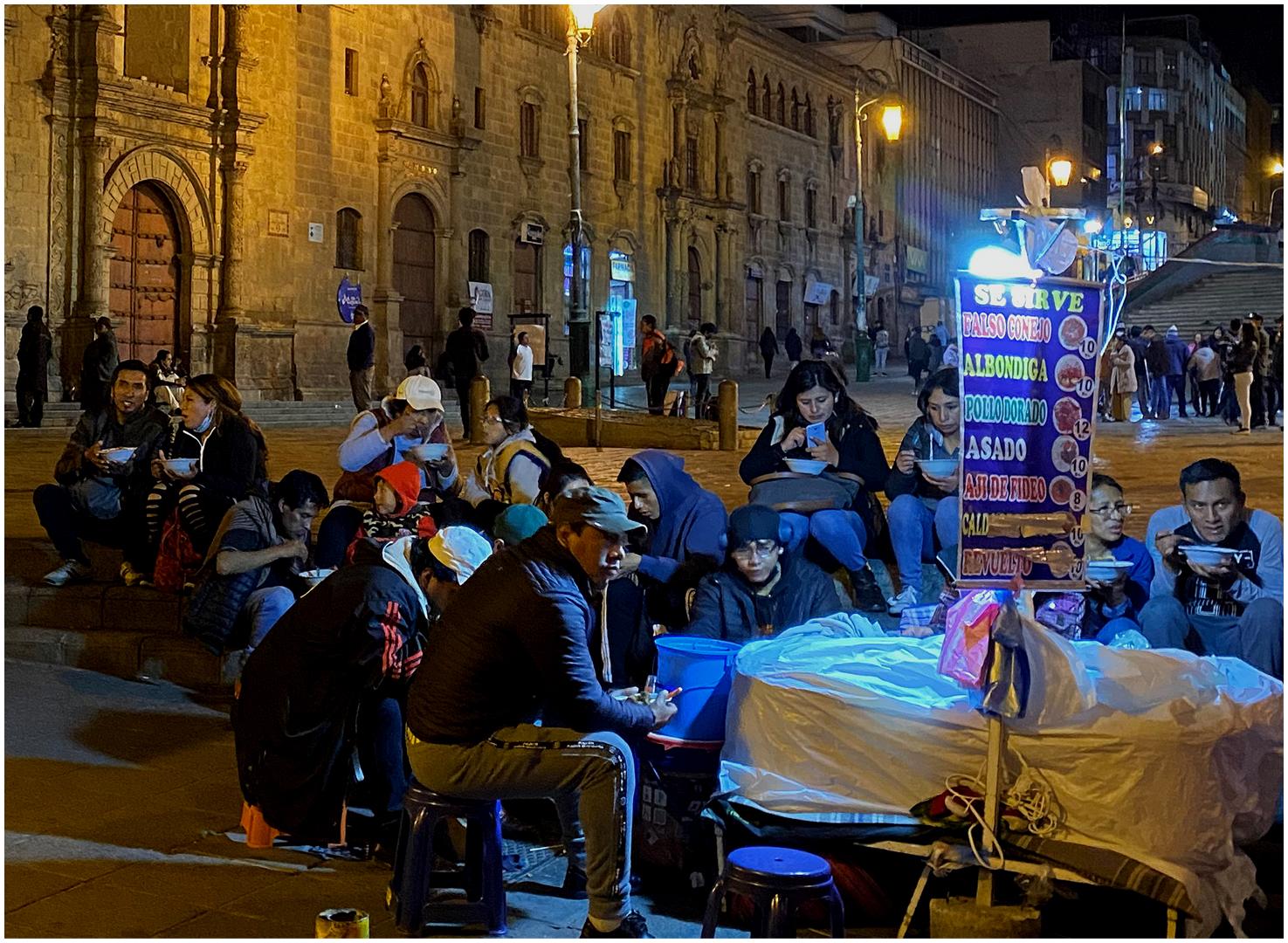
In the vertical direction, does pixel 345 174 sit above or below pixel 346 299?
above

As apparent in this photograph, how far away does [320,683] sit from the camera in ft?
16.7

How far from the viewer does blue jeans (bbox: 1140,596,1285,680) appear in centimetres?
521

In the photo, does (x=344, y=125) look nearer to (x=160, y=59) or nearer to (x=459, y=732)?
(x=160, y=59)

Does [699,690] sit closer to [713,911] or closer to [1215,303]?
[713,911]

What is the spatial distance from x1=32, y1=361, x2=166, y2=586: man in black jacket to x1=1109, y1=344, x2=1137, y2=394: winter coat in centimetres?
1537

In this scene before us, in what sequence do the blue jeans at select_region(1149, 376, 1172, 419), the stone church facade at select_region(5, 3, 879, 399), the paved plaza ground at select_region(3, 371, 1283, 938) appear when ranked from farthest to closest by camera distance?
the blue jeans at select_region(1149, 376, 1172, 419) < the stone church facade at select_region(5, 3, 879, 399) < the paved plaza ground at select_region(3, 371, 1283, 938)

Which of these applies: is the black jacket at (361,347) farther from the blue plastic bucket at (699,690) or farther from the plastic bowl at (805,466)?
the blue plastic bucket at (699,690)

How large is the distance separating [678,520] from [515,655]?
8.22 feet

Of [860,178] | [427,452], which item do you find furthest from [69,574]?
[860,178]

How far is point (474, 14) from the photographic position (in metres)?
28.2

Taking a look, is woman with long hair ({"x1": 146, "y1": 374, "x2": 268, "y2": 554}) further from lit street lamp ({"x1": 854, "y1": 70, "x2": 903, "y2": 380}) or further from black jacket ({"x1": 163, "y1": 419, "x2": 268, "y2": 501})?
lit street lamp ({"x1": 854, "y1": 70, "x2": 903, "y2": 380})

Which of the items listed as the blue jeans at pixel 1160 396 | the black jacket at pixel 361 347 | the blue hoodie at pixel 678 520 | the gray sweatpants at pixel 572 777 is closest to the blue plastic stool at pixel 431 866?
the gray sweatpants at pixel 572 777

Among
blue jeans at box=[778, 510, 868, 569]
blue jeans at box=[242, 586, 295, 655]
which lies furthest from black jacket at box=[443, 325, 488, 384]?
blue jeans at box=[778, 510, 868, 569]

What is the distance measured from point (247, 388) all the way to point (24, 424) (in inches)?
206
